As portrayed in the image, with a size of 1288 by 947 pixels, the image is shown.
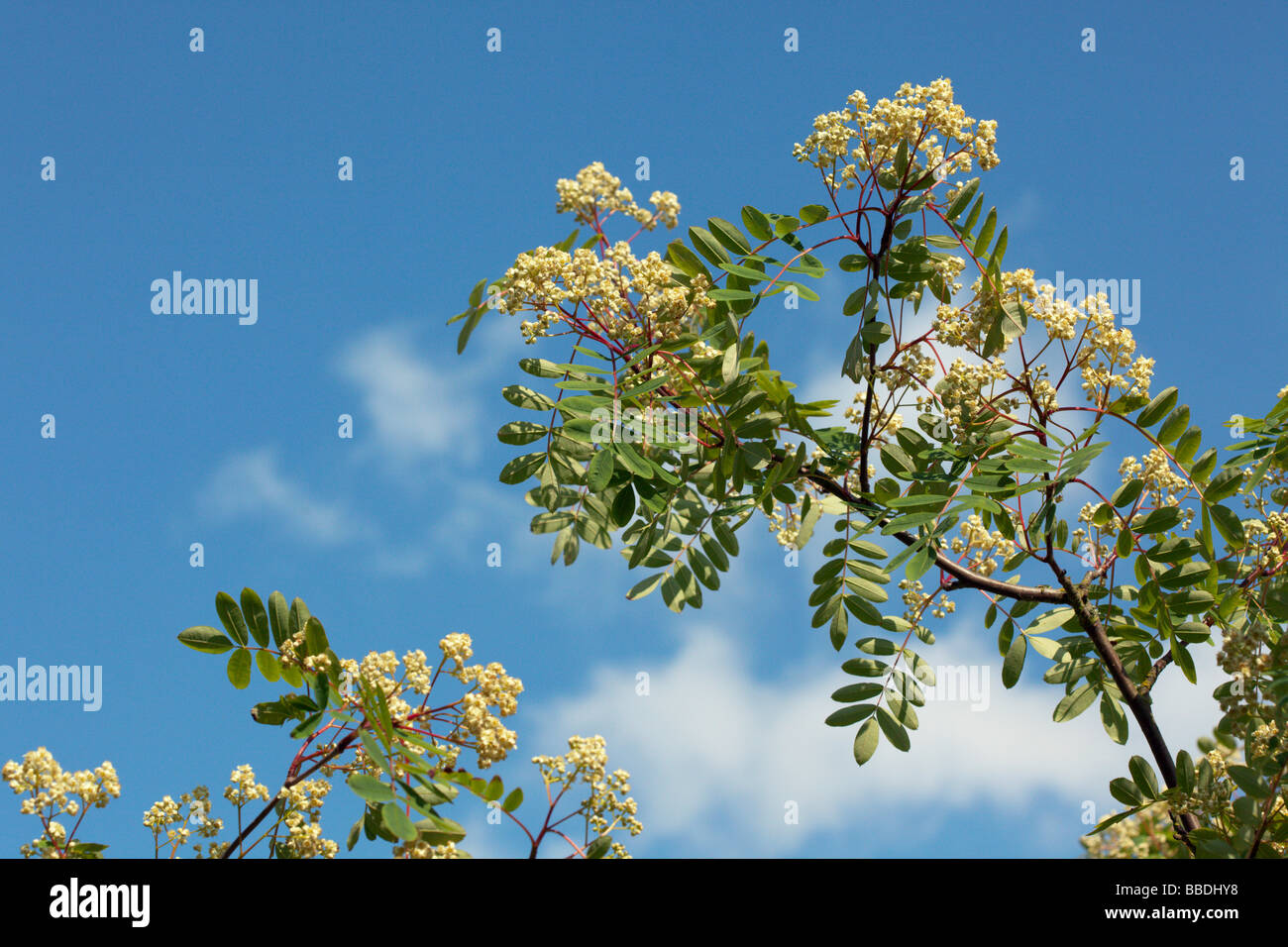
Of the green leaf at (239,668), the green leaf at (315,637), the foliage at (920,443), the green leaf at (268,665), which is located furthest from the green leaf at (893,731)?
the green leaf at (239,668)

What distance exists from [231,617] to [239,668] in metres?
0.20

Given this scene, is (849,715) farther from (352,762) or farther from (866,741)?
(352,762)

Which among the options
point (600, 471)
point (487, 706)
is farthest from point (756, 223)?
point (487, 706)

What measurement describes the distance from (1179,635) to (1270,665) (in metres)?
0.57

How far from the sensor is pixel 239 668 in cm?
348

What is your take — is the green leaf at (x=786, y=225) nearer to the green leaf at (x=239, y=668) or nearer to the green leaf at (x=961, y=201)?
the green leaf at (x=961, y=201)

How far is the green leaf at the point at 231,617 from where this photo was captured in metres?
3.38

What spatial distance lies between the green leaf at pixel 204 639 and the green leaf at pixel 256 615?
12 centimetres

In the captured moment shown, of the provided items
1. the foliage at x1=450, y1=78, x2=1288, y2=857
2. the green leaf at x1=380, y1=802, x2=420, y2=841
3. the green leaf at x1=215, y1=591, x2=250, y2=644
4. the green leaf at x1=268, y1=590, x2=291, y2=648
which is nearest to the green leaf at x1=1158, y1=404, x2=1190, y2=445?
the foliage at x1=450, y1=78, x2=1288, y2=857

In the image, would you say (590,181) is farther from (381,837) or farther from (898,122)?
(381,837)

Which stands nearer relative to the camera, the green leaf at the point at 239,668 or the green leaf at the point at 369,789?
the green leaf at the point at 369,789
